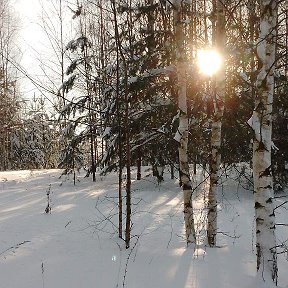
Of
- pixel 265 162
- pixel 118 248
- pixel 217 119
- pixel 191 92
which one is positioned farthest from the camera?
pixel 191 92

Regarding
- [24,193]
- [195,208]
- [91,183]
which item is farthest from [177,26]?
[91,183]

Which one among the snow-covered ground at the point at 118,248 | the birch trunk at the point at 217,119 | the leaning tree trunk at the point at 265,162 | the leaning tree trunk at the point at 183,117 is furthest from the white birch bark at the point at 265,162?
the leaning tree trunk at the point at 183,117

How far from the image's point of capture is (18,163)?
31.2 meters

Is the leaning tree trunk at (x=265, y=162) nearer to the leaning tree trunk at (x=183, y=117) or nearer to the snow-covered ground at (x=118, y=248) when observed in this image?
the snow-covered ground at (x=118, y=248)

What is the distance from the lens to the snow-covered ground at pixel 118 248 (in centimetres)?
468

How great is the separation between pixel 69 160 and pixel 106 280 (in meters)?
10.4

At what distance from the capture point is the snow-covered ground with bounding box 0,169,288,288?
468 cm

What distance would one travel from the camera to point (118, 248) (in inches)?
240

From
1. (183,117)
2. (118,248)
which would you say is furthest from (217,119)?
(118,248)

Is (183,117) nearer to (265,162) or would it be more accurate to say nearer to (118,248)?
(265,162)

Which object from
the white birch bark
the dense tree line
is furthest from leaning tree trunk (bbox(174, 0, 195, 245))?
the white birch bark

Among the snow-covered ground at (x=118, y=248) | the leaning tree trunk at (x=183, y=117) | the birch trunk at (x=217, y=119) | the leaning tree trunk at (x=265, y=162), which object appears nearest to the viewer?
the leaning tree trunk at (x=265, y=162)

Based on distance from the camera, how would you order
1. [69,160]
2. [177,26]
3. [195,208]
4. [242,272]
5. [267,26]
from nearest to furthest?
[267,26]
[242,272]
[177,26]
[195,208]
[69,160]

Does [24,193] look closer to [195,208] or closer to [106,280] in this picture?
[195,208]
